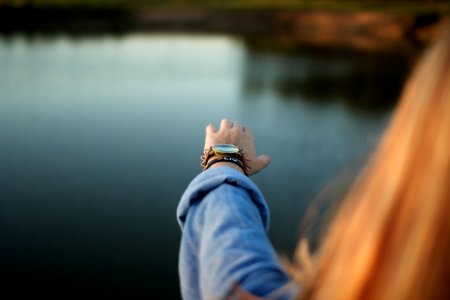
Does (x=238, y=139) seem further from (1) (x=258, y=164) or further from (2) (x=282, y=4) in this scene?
(2) (x=282, y=4)

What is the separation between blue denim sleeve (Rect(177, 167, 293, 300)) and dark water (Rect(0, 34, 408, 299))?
0.10 m

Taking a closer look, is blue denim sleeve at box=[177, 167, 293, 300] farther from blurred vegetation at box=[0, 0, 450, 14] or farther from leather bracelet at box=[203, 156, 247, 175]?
blurred vegetation at box=[0, 0, 450, 14]

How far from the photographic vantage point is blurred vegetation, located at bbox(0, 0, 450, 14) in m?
16.5

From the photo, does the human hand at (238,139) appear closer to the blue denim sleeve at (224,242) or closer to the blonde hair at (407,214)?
the blue denim sleeve at (224,242)

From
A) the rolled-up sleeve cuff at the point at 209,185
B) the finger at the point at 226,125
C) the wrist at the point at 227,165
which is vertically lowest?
the rolled-up sleeve cuff at the point at 209,185

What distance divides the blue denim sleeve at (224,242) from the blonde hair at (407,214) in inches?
2.7

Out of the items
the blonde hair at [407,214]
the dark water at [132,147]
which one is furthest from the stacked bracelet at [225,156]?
Result: the blonde hair at [407,214]

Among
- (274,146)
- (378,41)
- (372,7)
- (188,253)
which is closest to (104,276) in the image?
(274,146)

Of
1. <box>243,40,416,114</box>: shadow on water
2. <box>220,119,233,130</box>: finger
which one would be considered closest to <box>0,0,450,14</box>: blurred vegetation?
<box>243,40,416,114</box>: shadow on water

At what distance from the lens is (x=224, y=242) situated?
412 mm

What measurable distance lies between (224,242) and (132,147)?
4227 millimetres

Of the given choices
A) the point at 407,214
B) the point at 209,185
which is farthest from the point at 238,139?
the point at 407,214

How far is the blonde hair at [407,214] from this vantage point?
30 centimetres

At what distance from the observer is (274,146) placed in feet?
16.5
